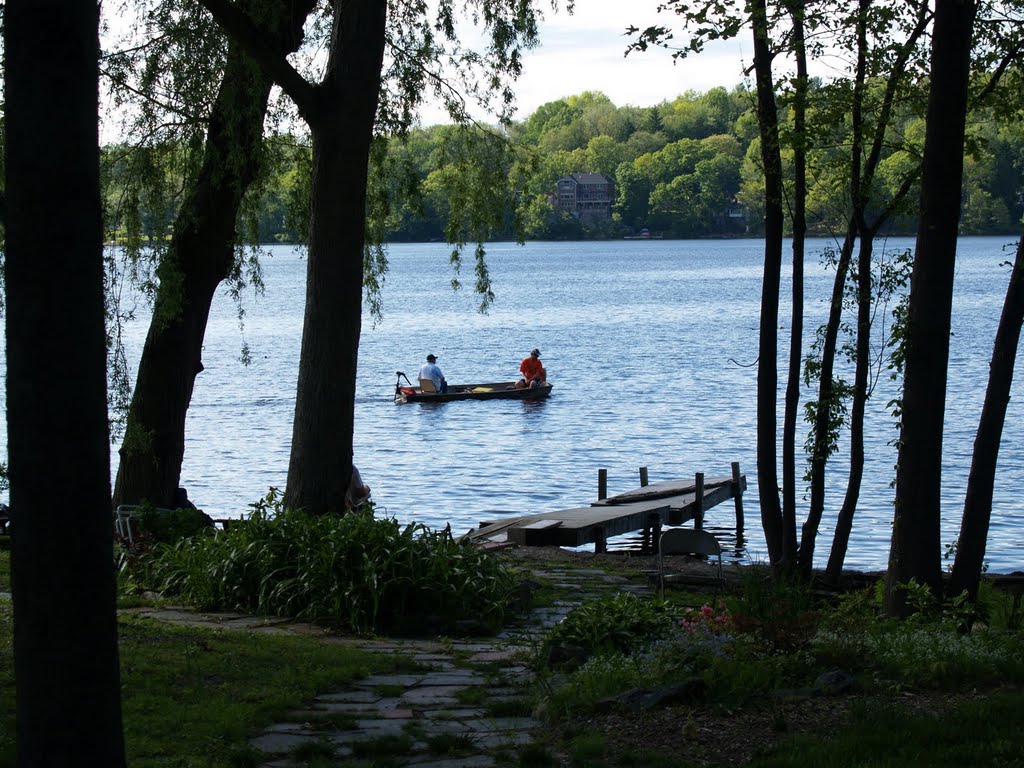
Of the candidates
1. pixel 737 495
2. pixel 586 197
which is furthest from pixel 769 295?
pixel 586 197

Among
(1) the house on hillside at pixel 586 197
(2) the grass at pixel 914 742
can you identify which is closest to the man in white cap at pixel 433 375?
(2) the grass at pixel 914 742

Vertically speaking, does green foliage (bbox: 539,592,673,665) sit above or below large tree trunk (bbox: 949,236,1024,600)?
below

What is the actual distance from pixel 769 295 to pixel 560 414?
23361 mm

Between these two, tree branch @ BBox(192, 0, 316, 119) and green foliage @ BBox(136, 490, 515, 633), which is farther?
tree branch @ BBox(192, 0, 316, 119)

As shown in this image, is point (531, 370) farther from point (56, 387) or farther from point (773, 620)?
point (56, 387)

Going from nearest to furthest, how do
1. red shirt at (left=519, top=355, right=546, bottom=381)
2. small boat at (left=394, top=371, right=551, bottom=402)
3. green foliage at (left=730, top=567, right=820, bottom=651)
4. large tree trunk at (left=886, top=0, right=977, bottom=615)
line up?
green foliage at (left=730, top=567, right=820, bottom=651) → large tree trunk at (left=886, top=0, right=977, bottom=615) → small boat at (left=394, top=371, right=551, bottom=402) → red shirt at (left=519, top=355, right=546, bottom=381)

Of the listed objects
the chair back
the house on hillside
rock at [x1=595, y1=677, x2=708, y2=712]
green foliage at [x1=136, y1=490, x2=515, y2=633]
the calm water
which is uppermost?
the house on hillside

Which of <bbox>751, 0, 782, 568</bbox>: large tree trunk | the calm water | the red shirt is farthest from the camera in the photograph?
the red shirt

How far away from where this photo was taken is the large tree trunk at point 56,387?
3291 mm

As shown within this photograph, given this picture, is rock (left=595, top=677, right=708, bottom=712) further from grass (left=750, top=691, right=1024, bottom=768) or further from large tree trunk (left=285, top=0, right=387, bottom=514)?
large tree trunk (left=285, top=0, right=387, bottom=514)

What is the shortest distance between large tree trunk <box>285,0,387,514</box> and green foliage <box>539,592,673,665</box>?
3727mm

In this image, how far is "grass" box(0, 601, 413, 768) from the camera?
483 centimetres

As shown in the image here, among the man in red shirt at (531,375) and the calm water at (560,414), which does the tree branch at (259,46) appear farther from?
the man in red shirt at (531,375)

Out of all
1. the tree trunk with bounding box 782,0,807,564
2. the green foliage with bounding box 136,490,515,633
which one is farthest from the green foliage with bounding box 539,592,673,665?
the tree trunk with bounding box 782,0,807,564
